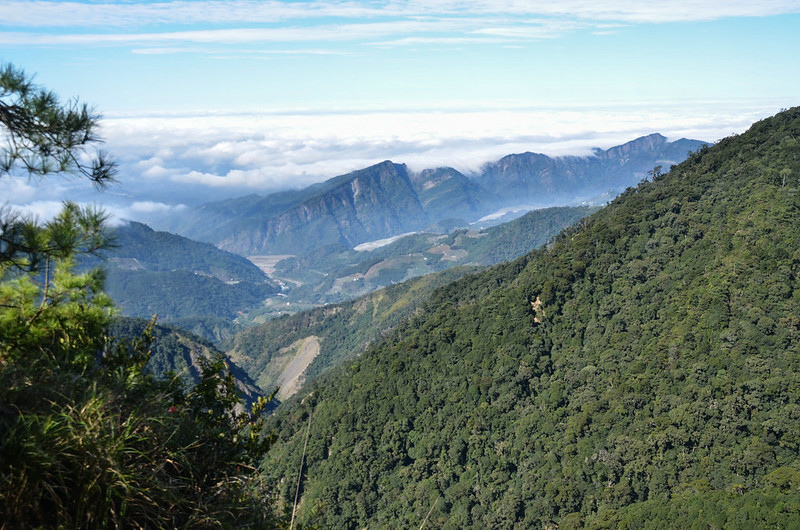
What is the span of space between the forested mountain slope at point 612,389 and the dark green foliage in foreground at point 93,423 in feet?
73.2

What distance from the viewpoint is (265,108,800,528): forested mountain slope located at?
137 ft

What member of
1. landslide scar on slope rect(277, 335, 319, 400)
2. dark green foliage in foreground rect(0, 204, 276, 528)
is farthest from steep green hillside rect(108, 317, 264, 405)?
dark green foliage in foreground rect(0, 204, 276, 528)

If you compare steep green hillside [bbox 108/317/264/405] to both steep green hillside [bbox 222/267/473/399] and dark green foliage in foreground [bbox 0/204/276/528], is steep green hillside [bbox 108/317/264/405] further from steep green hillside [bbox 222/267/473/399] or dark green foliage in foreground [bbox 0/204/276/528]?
dark green foliage in foreground [bbox 0/204/276/528]

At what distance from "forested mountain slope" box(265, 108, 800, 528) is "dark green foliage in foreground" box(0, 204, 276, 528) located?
73.2ft

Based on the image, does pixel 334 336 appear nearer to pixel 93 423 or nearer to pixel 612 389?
pixel 612 389

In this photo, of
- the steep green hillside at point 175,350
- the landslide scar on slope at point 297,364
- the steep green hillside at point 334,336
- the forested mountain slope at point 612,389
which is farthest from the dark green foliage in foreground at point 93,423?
the landslide scar on slope at point 297,364

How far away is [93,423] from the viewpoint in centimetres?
625

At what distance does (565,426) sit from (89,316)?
51055mm

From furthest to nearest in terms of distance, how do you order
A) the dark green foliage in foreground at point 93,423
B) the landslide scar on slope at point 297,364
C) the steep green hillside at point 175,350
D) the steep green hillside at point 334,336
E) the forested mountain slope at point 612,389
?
the steep green hillside at point 334,336 → the landslide scar on slope at point 297,364 → the steep green hillside at point 175,350 → the forested mountain slope at point 612,389 → the dark green foliage in foreground at point 93,423

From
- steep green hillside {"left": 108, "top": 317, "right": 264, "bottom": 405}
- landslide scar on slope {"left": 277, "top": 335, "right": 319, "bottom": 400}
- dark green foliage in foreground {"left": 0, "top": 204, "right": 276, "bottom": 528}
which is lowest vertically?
landslide scar on slope {"left": 277, "top": 335, "right": 319, "bottom": 400}

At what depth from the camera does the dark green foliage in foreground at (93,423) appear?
5762mm

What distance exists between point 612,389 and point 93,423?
180 ft

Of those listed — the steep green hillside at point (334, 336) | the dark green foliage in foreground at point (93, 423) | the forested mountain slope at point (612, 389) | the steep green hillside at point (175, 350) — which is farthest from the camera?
the steep green hillside at point (334, 336)

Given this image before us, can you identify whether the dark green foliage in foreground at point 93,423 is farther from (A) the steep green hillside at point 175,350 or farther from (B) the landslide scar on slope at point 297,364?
(B) the landslide scar on slope at point 297,364
